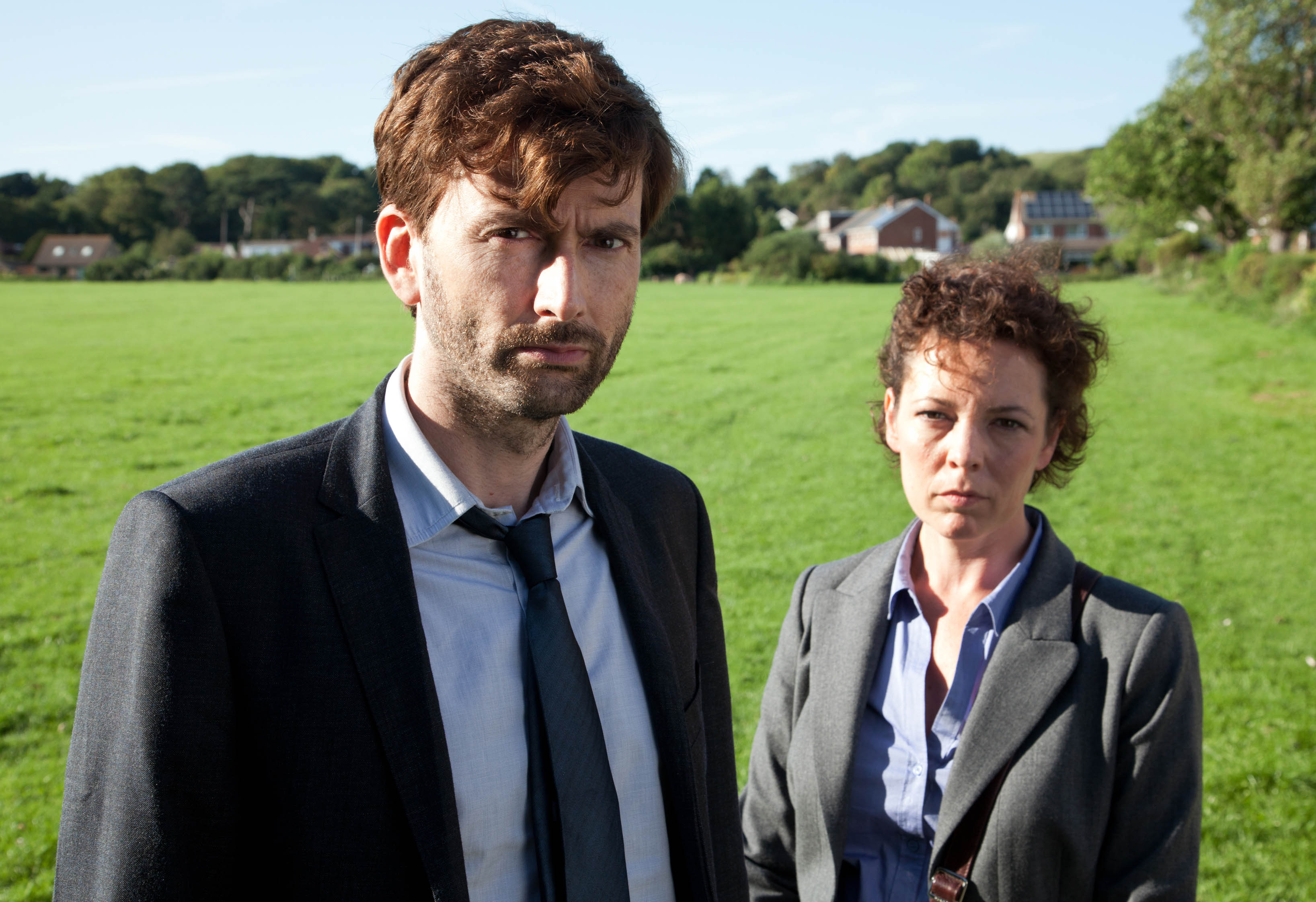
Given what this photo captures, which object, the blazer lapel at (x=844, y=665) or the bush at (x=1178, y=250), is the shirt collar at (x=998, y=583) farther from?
the bush at (x=1178, y=250)

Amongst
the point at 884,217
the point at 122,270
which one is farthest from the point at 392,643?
the point at 884,217

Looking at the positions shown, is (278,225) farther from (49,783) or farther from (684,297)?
(49,783)

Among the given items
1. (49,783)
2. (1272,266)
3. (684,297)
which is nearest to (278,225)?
(684,297)

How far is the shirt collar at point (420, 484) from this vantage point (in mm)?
1955

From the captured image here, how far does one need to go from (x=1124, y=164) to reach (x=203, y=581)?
171ft

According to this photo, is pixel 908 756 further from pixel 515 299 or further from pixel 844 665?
pixel 515 299

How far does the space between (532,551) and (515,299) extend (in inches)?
21.5

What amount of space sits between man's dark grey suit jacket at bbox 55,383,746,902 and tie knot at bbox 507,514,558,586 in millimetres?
257

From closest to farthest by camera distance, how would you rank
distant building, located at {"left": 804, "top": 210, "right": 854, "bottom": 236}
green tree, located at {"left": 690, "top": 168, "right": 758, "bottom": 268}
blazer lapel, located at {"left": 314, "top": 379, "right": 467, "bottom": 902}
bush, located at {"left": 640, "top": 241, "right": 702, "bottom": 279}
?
blazer lapel, located at {"left": 314, "top": 379, "right": 467, "bottom": 902}, bush, located at {"left": 640, "top": 241, "right": 702, "bottom": 279}, green tree, located at {"left": 690, "top": 168, "right": 758, "bottom": 268}, distant building, located at {"left": 804, "top": 210, "right": 854, "bottom": 236}

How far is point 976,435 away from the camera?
268cm

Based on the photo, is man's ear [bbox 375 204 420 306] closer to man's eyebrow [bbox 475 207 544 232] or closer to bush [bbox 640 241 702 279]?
man's eyebrow [bbox 475 207 544 232]

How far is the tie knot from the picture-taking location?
2.01 meters

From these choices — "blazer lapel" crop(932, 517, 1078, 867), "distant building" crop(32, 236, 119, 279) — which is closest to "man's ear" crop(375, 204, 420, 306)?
"blazer lapel" crop(932, 517, 1078, 867)

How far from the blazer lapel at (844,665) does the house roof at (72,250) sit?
105921 mm
